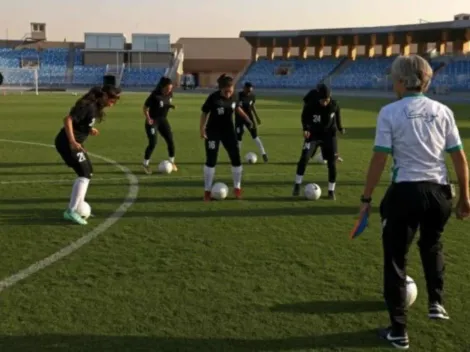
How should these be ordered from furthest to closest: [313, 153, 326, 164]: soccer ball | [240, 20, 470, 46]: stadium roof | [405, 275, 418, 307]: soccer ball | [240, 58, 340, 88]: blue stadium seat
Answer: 1. [240, 58, 340, 88]: blue stadium seat
2. [240, 20, 470, 46]: stadium roof
3. [313, 153, 326, 164]: soccer ball
4. [405, 275, 418, 307]: soccer ball

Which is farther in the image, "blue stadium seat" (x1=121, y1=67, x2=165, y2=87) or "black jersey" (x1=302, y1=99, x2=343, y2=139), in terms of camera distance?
"blue stadium seat" (x1=121, y1=67, x2=165, y2=87)

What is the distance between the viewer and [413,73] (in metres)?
3.87

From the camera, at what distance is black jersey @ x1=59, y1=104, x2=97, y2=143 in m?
7.58

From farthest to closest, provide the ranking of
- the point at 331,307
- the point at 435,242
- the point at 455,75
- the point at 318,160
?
1. the point at 455,75
2. the point at 318,160
3. the point at 331,307
4. the point at 435,242

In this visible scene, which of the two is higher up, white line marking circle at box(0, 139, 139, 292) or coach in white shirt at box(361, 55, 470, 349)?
coach in white shirt at box(361, 55, 470, 349)

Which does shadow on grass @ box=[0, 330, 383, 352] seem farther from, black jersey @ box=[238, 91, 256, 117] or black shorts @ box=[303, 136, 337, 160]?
black jersey @ box=[238, 91, 256, 117]

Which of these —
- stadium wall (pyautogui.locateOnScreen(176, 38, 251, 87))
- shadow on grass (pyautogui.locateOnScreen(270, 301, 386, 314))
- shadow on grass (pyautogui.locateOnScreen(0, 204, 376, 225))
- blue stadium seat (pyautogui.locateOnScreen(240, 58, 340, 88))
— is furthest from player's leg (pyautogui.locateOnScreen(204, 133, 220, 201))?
stadium wall (pyautogui.locateOnScreen(176, 38, 251, 87))

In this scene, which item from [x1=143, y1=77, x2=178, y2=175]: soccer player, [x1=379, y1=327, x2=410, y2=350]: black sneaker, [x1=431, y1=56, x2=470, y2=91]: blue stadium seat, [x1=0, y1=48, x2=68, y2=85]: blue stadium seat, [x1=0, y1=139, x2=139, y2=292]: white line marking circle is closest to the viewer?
[x1=379, y1=327, x2=410, y2=350]: black sneaker

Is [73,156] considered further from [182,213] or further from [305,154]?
[305,154]

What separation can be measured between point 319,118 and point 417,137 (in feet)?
18.3

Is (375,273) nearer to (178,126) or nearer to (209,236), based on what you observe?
(209,236)

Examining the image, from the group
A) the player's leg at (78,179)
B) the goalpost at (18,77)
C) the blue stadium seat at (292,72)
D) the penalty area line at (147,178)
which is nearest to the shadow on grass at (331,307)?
the player's leg at (78,179)

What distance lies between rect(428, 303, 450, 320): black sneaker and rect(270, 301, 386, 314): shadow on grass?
424 mm

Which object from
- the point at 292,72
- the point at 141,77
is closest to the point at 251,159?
the point at 292,72
